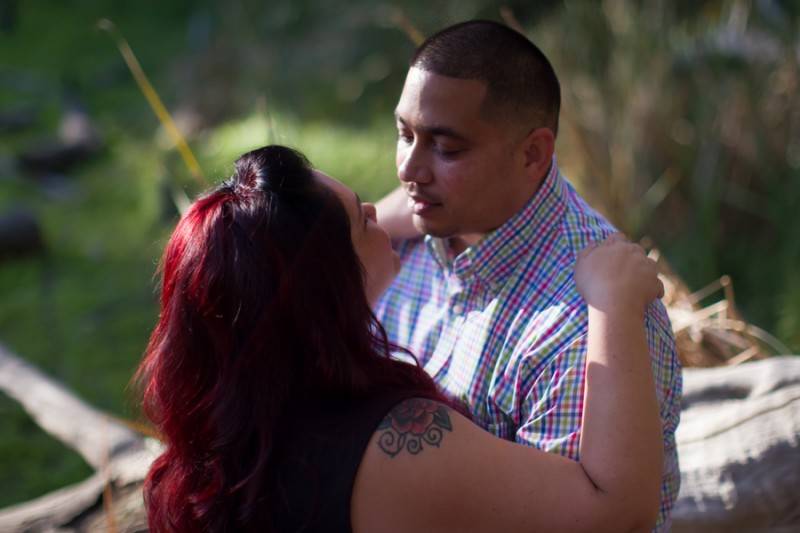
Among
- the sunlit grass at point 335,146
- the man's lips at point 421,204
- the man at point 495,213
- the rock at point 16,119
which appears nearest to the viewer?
the man at point 495,213

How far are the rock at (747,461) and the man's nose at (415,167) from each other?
3.54ft

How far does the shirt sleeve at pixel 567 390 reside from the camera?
1799 mm

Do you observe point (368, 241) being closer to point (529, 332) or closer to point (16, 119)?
point (529, 332)

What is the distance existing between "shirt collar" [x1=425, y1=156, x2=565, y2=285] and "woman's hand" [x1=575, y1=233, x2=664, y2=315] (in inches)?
6.8

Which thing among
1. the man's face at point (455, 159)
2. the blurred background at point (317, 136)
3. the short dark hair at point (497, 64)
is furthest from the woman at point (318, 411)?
the blurred background at point (317, 136)

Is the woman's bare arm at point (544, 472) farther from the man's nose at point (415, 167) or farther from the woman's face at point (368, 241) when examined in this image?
the man's nose at point (415, 167)

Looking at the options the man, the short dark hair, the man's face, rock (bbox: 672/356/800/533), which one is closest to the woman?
the man

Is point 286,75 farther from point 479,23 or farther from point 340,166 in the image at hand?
point 479,23

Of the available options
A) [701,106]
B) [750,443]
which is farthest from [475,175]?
[701,106]

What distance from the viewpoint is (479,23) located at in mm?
2162

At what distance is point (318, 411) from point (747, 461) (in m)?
1.32

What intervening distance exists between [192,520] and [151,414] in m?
0.23

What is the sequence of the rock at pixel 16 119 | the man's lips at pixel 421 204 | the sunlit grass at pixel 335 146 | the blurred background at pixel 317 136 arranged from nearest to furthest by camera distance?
1. the man's lips at pixel 421 204
2. the blurred background at pixel 317 136
3. the sunlit grass at pixel 335 146
4. the rock at pixel 16 119

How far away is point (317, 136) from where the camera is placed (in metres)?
6.59
